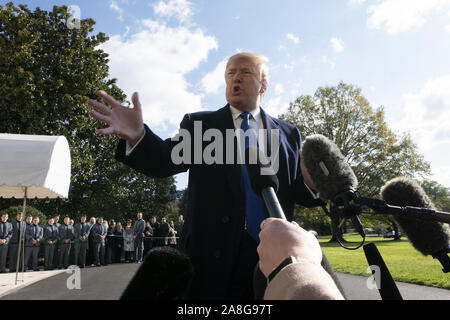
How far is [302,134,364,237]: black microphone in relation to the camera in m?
1.54

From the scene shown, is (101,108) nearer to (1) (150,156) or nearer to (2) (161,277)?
(1) (150,156)

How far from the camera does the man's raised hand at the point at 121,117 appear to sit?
1.69 metres

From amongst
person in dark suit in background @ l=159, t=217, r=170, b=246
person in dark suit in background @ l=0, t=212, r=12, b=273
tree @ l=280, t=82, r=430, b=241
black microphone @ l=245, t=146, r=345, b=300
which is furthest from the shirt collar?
tree @ l=280, t=82, r=430, b=241

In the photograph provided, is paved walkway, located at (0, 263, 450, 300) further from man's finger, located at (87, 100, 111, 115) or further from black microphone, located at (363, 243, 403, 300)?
man's finger, located at (87, 100, 111, 115)

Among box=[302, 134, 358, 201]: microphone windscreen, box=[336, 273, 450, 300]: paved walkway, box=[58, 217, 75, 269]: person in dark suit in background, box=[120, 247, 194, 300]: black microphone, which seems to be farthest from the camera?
box=[58, 217, 75, 269]: person in dark suit in background

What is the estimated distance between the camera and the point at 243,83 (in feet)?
7.97

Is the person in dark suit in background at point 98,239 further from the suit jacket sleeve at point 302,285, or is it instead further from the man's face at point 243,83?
the suit jacket sleeve at point 302,285

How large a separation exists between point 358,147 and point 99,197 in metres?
26.1

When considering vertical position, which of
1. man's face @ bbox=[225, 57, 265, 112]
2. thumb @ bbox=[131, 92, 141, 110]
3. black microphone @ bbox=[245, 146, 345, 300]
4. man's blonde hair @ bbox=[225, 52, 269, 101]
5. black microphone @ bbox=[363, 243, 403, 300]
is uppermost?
man's blonde hair @ bbox=[225, 52, 269, 101]

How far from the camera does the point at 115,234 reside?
1950 cm

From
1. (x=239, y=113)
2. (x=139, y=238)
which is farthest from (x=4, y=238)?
(x=239, y=113)

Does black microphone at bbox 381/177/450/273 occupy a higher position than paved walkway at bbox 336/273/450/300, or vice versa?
black microphone at bbox 381/177/450/273

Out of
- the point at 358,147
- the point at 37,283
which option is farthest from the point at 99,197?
the point at 358,147
